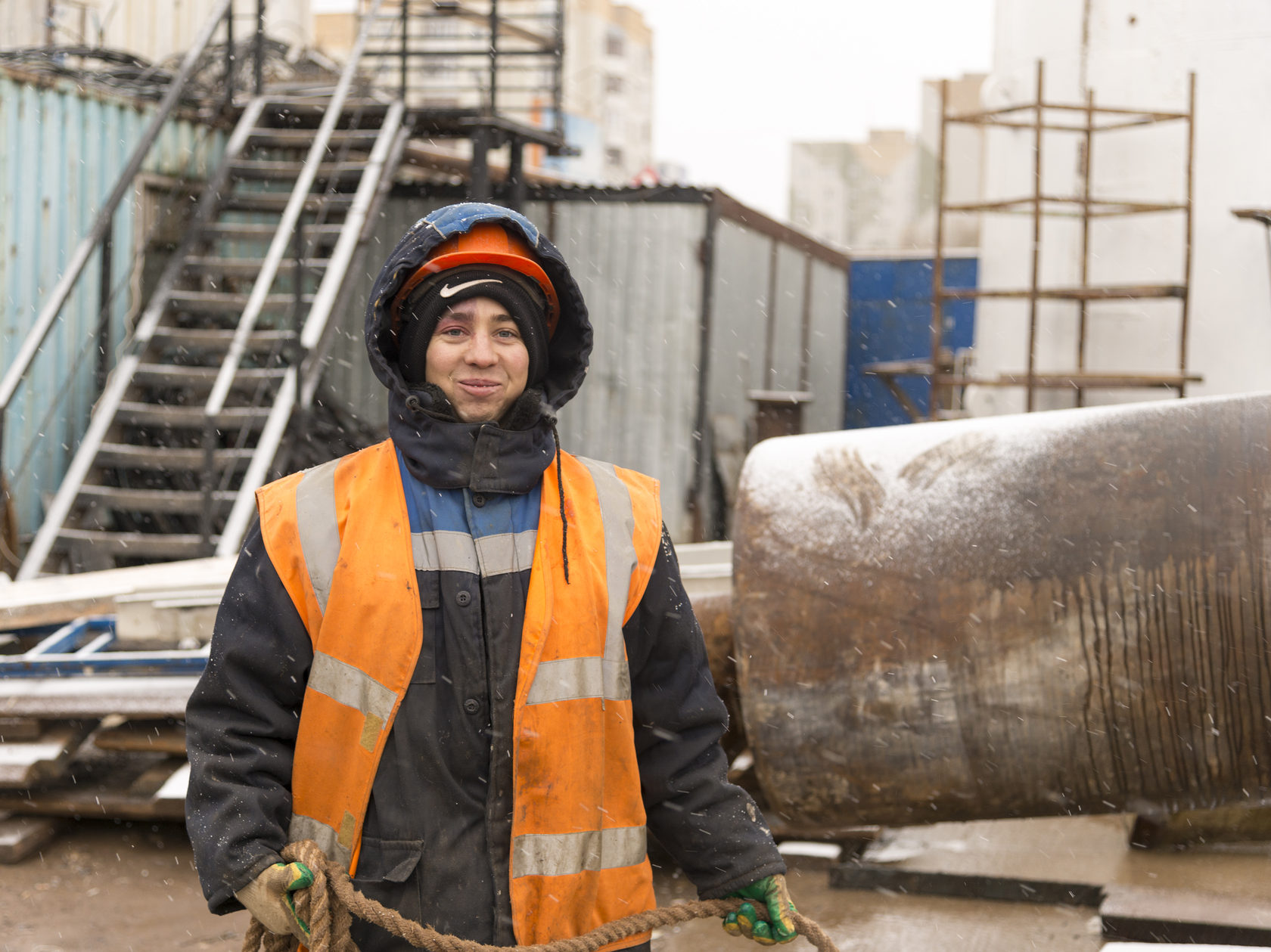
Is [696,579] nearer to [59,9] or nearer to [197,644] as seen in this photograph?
[197,644]

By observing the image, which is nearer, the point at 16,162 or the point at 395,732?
Answer: the point at 395,732

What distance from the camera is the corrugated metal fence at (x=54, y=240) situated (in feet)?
26.3

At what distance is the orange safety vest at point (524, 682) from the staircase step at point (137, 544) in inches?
212

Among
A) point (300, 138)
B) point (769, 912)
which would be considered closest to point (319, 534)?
point (769, 912)

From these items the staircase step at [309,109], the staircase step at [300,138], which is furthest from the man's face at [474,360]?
the staircase step at [309,109]

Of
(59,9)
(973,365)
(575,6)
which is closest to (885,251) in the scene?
(973,365)

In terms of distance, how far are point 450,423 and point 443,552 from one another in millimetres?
219

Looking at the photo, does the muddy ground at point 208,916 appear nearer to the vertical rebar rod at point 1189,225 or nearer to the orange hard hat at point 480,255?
the orange hard hat at point 480,255

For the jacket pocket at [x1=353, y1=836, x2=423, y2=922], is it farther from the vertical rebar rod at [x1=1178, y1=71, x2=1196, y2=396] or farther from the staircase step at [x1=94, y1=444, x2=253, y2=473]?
the vertical rebar rod at [x1=1178, y1=71, x2=1196, y2=396]

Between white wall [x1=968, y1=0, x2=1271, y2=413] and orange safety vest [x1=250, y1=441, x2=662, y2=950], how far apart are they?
6.74 metres

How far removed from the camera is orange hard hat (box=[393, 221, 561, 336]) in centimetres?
208

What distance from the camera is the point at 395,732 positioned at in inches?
77.2

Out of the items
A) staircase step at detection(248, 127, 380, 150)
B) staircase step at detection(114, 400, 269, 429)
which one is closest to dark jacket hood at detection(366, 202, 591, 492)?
staircase step at detection(114, 400, 269, 429)

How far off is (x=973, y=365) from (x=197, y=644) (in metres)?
6.77
